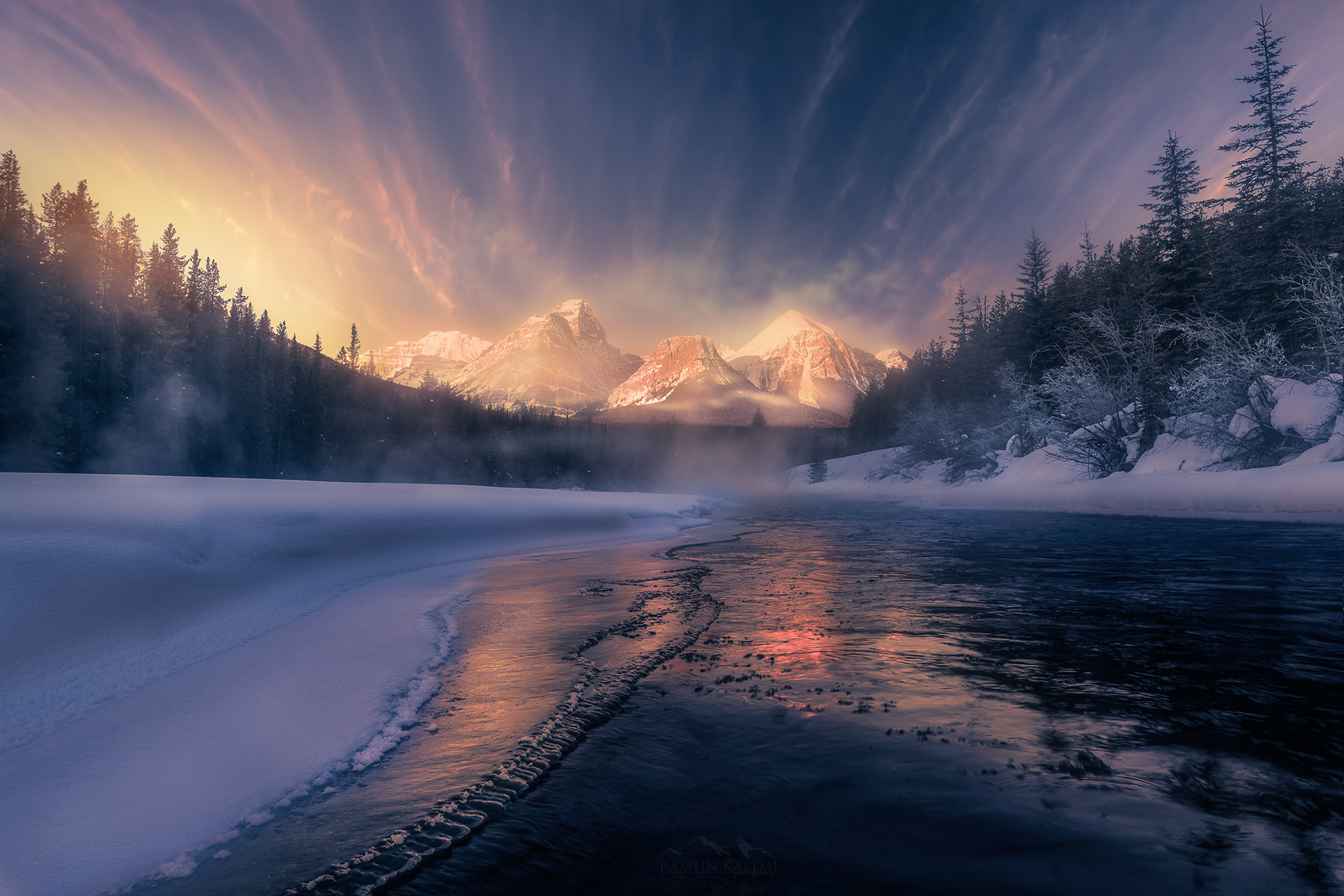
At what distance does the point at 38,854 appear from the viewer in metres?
2.95

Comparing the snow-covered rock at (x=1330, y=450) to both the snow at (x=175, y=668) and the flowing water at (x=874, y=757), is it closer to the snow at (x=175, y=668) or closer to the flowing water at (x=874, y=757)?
the flowing water at (x=874, y=757)

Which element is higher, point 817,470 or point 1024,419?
point 1024,419

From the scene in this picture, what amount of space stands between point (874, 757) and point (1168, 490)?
90.4 ft

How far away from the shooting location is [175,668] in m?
6.05

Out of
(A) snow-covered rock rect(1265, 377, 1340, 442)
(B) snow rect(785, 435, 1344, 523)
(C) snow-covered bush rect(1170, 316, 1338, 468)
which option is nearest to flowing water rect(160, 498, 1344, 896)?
(B) snow rect(785, 435, 1344, 523)

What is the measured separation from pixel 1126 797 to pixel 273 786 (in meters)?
5.43

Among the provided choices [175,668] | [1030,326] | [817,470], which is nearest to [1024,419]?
[1030,326]

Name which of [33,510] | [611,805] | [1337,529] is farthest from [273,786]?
[1337,529]

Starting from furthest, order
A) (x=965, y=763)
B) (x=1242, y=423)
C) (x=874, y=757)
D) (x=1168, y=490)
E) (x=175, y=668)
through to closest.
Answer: (x=1242, y=423) → (x=1168, y=490) → (x=175, y=668) → (x=874, y=757) → (x=965, y=763)

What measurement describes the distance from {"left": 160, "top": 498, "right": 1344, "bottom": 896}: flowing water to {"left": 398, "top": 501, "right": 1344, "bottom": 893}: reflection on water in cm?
2

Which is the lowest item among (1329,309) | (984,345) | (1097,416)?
(1097,416)

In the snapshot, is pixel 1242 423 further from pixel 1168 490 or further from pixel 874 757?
pixel 874 757

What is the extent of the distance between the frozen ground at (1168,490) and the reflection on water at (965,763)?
14020 mm

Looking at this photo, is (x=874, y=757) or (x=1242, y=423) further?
(x=1242, y=423)
